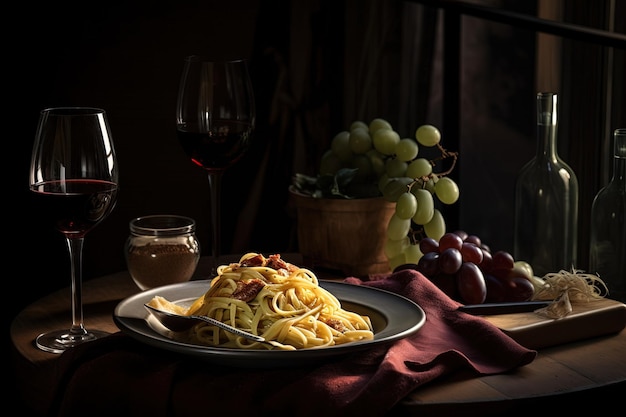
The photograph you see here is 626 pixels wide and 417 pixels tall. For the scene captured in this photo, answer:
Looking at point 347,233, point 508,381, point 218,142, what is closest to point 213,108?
point 218,142

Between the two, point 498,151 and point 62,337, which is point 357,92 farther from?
point 62,337

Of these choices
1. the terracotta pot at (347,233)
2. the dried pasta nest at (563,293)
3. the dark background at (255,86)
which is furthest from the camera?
the dark background at (255,86)

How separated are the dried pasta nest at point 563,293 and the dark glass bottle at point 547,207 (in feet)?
0.70

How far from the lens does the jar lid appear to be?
1434 mm

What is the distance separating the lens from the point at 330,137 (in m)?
2.92

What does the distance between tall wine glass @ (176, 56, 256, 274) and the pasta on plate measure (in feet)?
0.84

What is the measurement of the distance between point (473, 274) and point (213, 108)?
1.54ft

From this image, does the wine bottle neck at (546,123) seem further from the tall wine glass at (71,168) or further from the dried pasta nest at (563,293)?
the tall wine glass at (71,168)

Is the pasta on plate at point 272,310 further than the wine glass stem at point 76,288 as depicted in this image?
No

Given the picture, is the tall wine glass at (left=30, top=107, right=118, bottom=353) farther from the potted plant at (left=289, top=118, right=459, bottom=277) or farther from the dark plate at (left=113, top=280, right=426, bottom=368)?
the potted plant at (left=289, top=118, right=459, bottom=277)

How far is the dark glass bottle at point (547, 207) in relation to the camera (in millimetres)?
1548

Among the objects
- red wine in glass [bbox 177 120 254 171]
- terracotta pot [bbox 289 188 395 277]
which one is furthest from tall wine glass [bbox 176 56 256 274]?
terracotta pot [bbox 289 188 395 277]

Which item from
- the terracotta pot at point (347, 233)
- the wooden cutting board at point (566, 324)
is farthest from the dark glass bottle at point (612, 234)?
the terracotta pot at point (347, 233)

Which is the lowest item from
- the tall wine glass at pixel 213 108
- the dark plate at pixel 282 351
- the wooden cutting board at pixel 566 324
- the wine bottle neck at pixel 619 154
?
the wooden cutting board at pixel 566 324
